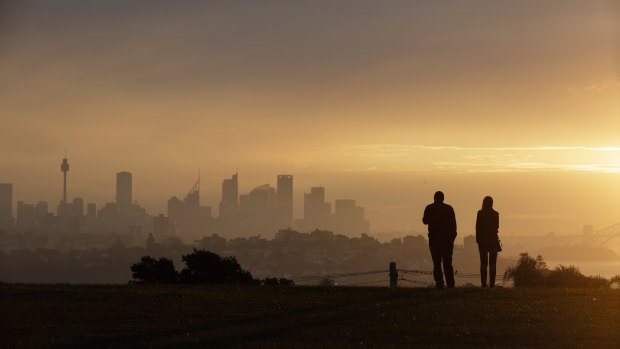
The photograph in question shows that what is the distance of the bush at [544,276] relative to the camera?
3775 cm

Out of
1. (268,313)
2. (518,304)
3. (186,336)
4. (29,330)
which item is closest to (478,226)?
(518,304)

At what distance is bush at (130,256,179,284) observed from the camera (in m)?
40.9

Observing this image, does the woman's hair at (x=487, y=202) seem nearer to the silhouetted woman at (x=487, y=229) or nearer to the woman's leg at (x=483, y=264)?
the silhouetted woman at (x=487, y=229)

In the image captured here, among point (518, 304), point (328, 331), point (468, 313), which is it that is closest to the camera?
point (328, 331)

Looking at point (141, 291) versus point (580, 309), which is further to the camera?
point (141, 291)

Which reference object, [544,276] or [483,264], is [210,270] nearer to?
[544,276]

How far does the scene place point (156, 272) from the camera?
4159 centimetres

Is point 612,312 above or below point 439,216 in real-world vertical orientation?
below

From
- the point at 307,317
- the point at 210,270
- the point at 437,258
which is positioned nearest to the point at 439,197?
the point at 437,258

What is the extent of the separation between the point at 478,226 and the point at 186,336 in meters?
10.9

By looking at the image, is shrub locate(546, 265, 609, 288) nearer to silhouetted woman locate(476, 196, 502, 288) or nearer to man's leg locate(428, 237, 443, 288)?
silhouetted woman locate(476, 196, 502, 288)

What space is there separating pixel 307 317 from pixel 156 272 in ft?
78.4

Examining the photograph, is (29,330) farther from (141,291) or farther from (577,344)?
(577,344)

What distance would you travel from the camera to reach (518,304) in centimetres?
2064
